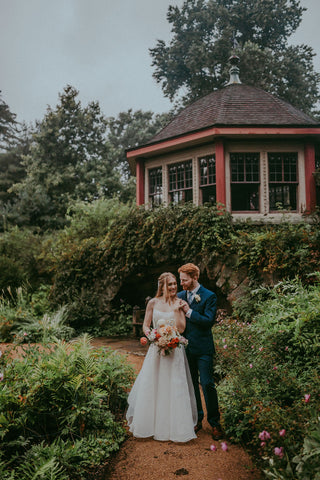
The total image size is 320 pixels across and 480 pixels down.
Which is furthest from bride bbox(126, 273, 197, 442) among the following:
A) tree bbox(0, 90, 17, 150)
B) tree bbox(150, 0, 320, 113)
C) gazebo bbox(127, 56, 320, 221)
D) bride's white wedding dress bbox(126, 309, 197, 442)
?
tree bbox(0, 90, 17, 150)

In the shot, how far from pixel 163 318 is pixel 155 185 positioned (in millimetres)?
10506

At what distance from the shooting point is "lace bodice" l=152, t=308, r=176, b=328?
163 inches

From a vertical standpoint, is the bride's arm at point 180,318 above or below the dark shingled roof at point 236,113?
below

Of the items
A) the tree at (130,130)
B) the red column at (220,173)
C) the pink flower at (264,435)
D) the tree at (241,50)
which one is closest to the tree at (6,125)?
the tree at (130,130)

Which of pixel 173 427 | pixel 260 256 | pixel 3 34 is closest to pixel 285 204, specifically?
pixel 260 256

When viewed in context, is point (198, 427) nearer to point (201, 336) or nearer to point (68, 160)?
point (201, 336)

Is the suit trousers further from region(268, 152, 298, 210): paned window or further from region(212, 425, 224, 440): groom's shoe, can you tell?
region(268, 152, 298, 210): paned window

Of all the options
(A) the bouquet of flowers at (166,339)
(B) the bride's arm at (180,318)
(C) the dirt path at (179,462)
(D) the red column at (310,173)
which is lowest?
(C) the dirt path at (179,462)

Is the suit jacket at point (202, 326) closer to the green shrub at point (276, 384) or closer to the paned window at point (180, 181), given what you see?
the green shrub at point (276, 384)

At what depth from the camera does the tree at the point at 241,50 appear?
23.5 m

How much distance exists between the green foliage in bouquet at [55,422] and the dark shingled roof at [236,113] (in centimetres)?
970

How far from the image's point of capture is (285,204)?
13141mm

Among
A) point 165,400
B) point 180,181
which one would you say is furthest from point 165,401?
point 180,181

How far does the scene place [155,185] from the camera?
14242mm
